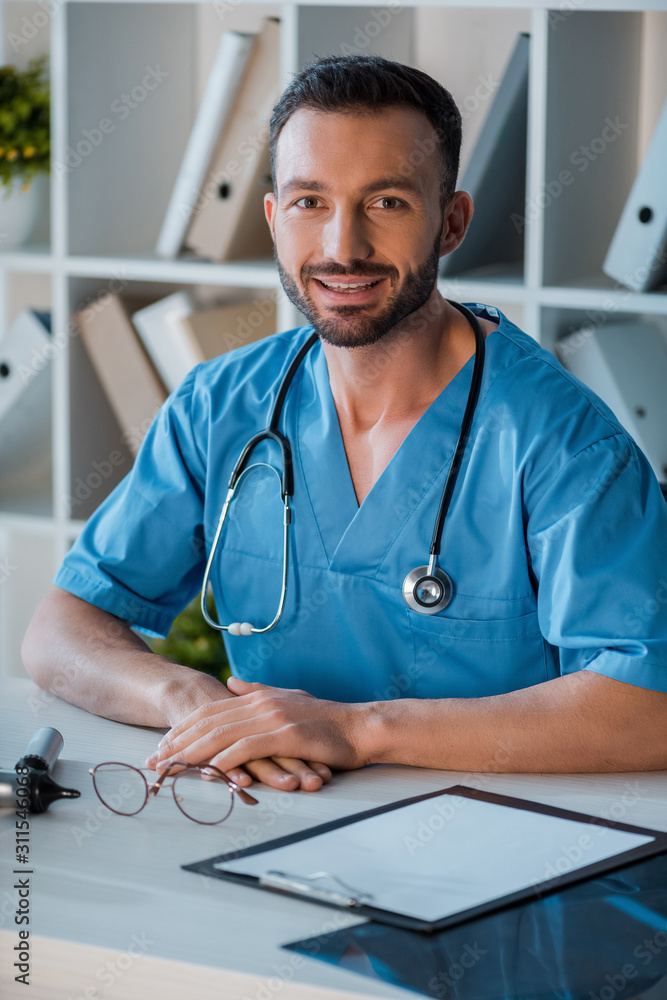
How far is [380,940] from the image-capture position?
0.81 meters

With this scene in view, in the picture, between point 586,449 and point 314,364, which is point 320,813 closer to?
point 586,449

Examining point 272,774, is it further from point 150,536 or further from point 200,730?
point 150,536

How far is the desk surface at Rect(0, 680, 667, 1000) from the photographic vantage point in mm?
789

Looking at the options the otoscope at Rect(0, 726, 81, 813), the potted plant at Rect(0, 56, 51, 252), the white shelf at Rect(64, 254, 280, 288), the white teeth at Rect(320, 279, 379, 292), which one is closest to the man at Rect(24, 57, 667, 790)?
the white teeth at Rect(320, 279, 379, 292)

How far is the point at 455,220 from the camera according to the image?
1503mm

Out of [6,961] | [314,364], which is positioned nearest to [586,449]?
[314,364]

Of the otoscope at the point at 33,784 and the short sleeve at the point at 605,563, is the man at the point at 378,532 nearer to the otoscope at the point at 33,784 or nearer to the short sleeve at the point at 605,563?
the short sleeve at the point at 605,563

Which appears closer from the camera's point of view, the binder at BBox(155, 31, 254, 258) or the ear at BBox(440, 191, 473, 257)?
the ear at BBox(440, 191, 473, 257)

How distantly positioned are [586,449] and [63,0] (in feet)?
5.01

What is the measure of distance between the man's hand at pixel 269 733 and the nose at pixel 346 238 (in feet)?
1.65

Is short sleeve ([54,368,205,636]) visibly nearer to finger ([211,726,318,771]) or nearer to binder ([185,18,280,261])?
finger ([211,726,318,771])

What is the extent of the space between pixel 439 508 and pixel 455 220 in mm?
394

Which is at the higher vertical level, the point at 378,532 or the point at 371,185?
the point at 371,185

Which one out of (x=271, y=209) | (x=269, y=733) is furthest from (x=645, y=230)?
(x=269, y=733)
